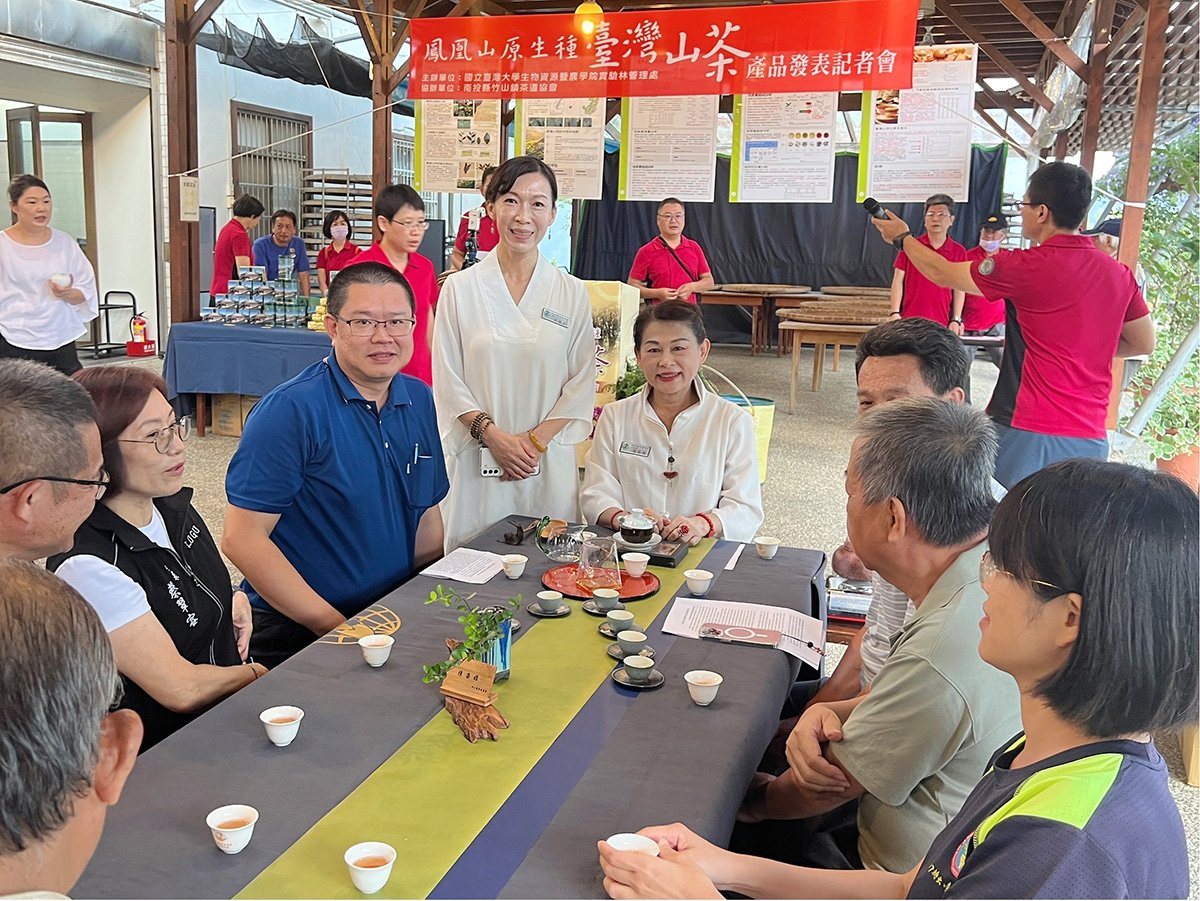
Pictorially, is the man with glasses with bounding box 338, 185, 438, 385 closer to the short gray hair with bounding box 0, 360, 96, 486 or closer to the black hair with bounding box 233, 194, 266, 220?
the short gray hair with bounding box 0, 360, 96, 486

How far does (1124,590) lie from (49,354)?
524 centimetres

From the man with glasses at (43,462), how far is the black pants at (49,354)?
363 centimetres

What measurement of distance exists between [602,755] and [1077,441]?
2.48 m

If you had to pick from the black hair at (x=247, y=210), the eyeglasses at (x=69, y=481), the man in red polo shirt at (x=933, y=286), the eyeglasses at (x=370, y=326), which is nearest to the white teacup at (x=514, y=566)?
the eyeglasses at (x=370, y=326)

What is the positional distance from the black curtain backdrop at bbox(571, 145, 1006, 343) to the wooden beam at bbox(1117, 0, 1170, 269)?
294 inches

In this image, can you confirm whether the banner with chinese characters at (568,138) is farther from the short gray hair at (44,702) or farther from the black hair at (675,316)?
the short gray hair at (44,702)

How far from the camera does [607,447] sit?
109 inches

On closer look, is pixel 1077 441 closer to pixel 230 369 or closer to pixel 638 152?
pixel 638 152

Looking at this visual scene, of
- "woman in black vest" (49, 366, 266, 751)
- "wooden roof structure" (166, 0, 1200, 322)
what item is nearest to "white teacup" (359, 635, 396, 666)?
"woman in black vest" (49, 366, 266, 751)

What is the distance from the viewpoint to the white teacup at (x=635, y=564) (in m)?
2.13

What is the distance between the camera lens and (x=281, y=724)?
1313 mm

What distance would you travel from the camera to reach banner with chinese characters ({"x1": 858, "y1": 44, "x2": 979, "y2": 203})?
4.64m

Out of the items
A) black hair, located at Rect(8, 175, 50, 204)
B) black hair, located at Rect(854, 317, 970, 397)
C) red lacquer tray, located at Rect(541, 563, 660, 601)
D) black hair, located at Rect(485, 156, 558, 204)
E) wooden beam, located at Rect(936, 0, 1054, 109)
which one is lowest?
red lacquer tray, located at Rect(541, 563, 660, 601)

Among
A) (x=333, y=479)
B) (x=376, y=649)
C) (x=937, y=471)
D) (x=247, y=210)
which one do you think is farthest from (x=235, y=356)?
(x=937, y=471)
